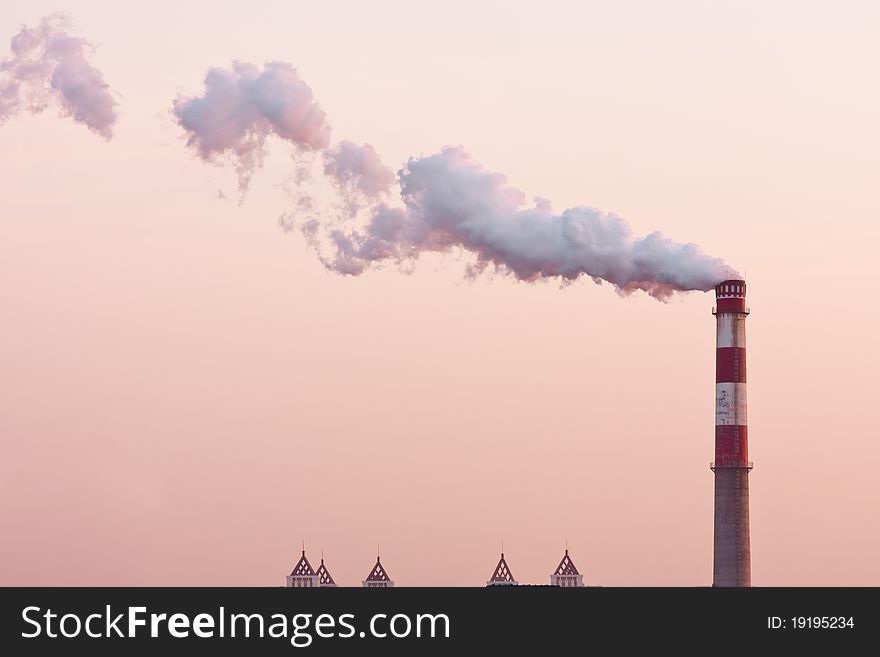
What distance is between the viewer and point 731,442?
132875 millimetres

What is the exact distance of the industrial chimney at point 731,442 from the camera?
432ft

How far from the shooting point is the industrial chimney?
132m
